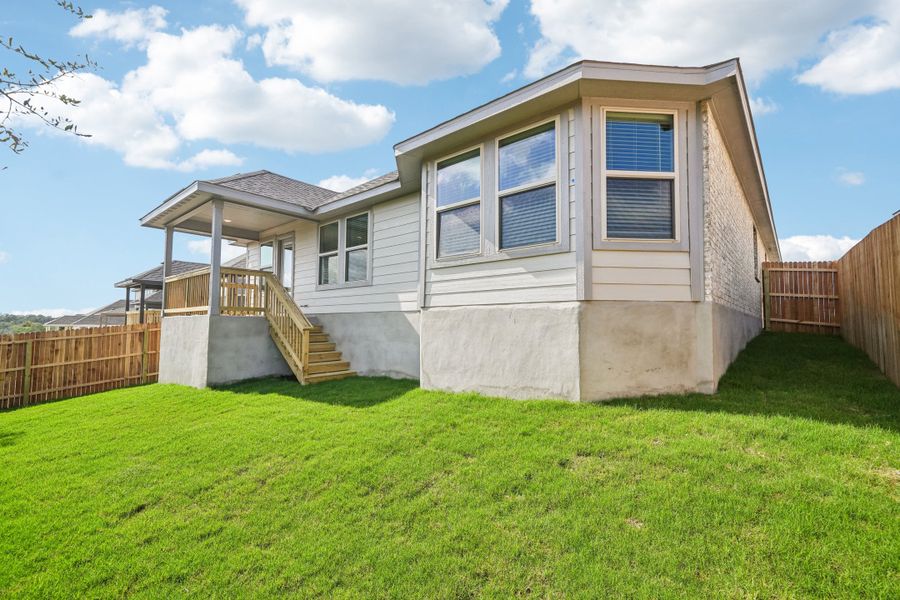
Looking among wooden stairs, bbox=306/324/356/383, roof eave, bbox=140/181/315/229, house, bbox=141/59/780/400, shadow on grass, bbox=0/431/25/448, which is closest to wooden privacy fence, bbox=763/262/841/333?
house, bbox=141/59/780/400

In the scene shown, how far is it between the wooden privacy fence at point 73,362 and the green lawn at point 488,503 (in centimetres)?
530

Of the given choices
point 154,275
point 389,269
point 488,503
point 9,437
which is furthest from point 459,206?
point 154,275

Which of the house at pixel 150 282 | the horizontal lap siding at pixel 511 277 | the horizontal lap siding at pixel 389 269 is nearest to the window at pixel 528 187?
the horizontal lap siding at pixel 511 277

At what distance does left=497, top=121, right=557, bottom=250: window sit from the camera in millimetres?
5438

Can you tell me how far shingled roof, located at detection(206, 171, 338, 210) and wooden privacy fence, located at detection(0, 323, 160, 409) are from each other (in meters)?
5.12

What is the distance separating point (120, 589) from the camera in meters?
2.61

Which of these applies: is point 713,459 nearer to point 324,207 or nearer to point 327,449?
point 327,449

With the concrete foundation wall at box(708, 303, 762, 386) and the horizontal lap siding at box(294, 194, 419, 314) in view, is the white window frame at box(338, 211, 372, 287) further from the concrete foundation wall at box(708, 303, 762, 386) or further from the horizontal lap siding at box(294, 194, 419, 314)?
the concrete foundation wall at box(708, 303, 762, 386)

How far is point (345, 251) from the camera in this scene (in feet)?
31.4

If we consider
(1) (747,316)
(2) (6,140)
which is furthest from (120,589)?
(1) (747,316)

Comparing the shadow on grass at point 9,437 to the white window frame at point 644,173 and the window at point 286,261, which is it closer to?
the window at point 286,261

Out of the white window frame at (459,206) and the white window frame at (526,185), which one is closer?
the white window frame at (526,185)

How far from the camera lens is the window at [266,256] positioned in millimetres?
12023

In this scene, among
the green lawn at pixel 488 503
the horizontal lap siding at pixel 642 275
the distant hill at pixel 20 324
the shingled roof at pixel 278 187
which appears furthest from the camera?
the distant hill at pixel 20 324
